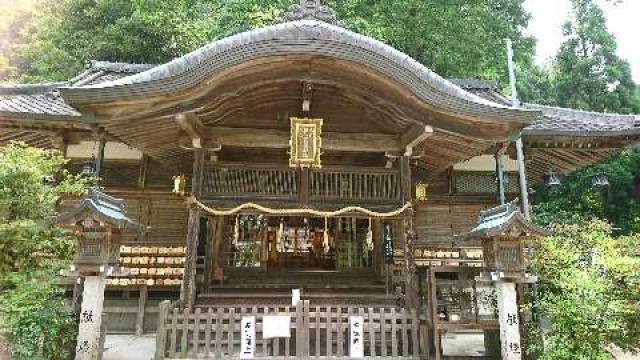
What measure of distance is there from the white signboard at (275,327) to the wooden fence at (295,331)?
0.12m

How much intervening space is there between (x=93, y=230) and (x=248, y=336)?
9.54 ft

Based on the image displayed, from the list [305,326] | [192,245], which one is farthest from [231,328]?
[192,245]

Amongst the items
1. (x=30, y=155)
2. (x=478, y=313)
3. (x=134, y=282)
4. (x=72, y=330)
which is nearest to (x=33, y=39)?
(x=134, y=282)

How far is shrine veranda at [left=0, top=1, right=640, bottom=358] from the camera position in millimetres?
7387

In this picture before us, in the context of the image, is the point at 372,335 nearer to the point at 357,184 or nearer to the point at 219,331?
the point at 219,331

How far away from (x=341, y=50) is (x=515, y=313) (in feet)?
16.2

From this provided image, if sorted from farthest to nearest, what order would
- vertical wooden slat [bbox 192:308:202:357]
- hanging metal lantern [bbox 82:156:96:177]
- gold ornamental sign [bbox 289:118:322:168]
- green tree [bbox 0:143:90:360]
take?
hanging metal lantern [bbox 82:156:96:177] → gold ornamental sign [bbox 289:118:322:168] → vertical wooden slat [bbox 192:308:202:357] → green tree [bbox 0:143:90:360]

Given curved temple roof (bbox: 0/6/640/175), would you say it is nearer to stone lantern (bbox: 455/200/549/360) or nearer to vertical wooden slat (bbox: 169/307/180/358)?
stone lantern (bbox: 455/200/549/360)

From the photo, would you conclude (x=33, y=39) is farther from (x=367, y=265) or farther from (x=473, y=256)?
(x=473, y=256)

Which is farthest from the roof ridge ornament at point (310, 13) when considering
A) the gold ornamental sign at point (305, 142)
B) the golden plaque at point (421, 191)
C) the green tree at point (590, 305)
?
the green tree at point (590, 305)

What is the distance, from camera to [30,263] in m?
6.91

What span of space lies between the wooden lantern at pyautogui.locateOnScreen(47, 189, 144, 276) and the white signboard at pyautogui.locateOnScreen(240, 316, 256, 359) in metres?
2.22

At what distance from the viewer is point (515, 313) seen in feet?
22.6

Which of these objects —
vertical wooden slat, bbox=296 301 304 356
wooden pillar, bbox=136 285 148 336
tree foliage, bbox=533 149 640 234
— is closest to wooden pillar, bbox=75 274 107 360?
vertical wooden slat, bbox=296 301 304 356
